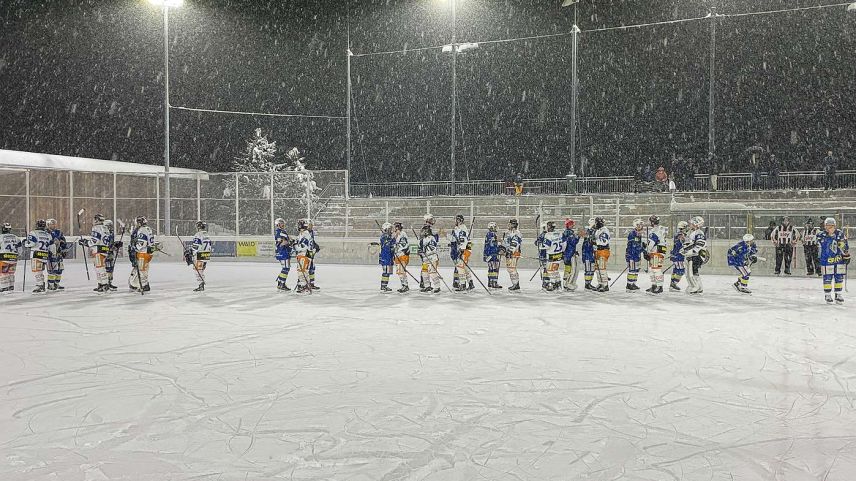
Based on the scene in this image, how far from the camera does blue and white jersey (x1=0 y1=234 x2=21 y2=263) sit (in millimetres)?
15461

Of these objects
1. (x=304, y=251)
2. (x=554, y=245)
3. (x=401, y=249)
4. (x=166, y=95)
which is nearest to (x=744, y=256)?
(x=554, y=245)

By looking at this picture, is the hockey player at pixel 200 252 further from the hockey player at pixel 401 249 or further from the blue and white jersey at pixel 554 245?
the blue and white jersey at pixel 554 245

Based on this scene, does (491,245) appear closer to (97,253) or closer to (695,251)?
(695,251)

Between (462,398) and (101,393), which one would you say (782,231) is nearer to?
(462,398)

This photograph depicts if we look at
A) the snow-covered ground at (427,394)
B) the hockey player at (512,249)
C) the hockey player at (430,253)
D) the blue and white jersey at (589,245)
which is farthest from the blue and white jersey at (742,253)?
the hockey player at (430,253)

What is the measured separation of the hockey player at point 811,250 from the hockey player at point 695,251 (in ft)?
22.6

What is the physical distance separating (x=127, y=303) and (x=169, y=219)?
1407cm

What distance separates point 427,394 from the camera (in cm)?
632

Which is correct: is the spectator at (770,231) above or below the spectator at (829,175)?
below

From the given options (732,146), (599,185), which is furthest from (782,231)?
(732,146)

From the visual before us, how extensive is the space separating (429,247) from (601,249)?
12.6 ft

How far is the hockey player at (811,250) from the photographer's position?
20.1 metres

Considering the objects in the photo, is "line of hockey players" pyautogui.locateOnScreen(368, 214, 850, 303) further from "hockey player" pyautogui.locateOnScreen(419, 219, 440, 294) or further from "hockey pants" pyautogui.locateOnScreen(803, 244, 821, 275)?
"hockey pants" pyautogui.locateOnScreen(803, 244, 821, 275)

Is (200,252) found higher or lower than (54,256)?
higher
